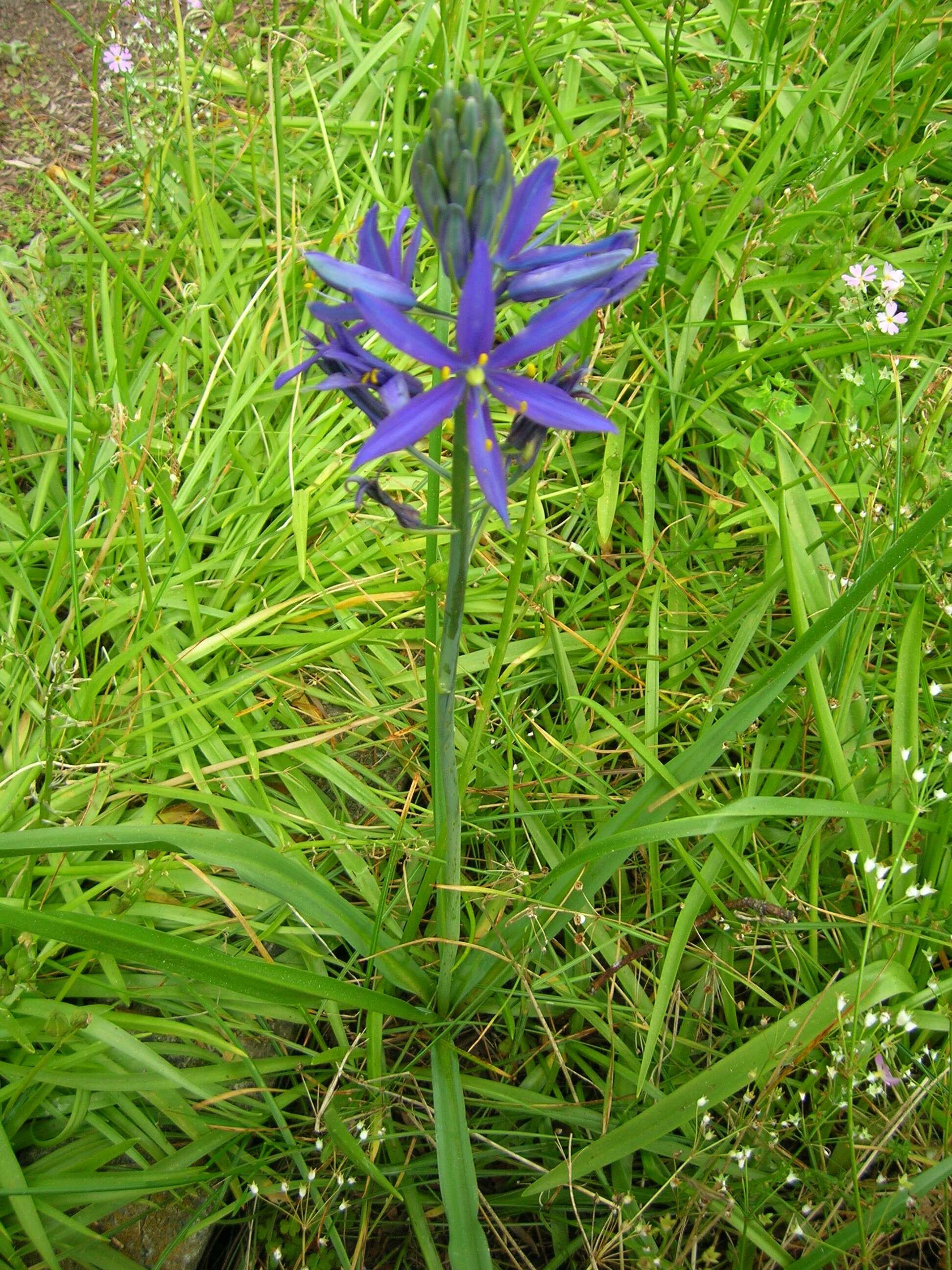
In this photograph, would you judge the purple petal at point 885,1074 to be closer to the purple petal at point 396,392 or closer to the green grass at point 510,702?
the green grass at point 510,702

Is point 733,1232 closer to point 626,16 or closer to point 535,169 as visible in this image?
point 535,169

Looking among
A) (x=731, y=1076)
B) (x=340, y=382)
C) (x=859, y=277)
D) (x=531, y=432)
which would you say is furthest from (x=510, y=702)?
(x=859, y=277)

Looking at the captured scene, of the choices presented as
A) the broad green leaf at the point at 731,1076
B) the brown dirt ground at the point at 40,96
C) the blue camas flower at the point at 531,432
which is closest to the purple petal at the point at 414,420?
the blue camas flower at the point at 531,432

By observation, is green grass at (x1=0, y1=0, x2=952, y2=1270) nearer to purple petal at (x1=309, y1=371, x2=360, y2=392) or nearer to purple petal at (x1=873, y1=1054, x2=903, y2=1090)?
purple petal at (x1=873, y1=1054, x2=903, y2=1090)

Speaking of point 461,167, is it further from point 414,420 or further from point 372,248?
point 414,420

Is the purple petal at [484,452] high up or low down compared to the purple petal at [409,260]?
down

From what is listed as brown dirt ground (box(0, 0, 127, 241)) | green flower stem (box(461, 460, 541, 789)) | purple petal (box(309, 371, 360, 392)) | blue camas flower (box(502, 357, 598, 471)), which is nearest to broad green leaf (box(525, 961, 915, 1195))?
green flower stem (box(461, 460, 541, 789))

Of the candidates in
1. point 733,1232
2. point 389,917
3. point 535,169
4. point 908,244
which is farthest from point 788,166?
point 733,1232
